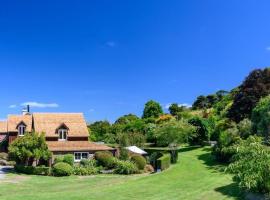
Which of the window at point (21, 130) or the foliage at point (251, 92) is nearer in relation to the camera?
the foliage at point (251, 92)

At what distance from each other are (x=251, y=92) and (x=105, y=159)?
2065 cm

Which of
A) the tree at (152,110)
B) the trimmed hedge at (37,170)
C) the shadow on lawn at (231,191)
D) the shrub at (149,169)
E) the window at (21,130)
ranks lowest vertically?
the shadow on lawn at (231,191)

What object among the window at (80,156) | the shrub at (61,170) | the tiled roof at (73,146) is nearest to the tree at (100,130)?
the tiled roof at (73,146)

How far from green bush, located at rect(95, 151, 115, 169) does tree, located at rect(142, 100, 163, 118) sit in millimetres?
57863

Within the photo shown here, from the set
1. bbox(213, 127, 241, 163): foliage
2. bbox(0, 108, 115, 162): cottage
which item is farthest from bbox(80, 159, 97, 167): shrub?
bbox(213, 127, 241, 163): foliage

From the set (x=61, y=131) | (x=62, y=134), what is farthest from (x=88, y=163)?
(x=61, y=131)

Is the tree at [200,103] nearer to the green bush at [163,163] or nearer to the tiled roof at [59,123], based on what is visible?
the tiled roof at [59,123]

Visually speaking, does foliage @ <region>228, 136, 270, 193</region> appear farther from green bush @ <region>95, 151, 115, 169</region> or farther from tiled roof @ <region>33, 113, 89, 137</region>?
tiled roof @ <region>33, 113, 89, 137</region>

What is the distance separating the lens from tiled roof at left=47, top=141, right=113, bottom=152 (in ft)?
175

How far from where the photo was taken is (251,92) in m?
54.2

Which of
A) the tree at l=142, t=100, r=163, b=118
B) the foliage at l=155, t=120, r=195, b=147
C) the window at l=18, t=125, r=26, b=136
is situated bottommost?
the foliage at l=155, t=120, r=195, b=147

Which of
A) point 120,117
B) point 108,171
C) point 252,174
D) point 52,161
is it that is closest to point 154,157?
point 108,171

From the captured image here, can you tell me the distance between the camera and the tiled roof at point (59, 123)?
5938 cm

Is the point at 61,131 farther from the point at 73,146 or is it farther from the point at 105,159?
the point at 105,159
